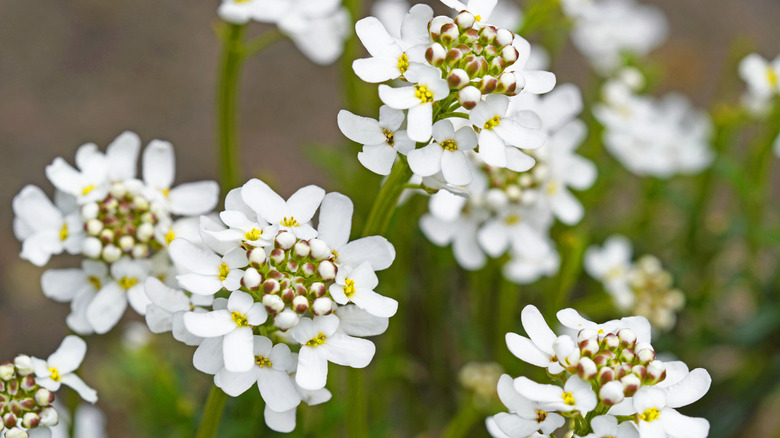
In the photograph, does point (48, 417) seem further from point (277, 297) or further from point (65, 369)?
point (277, 297)

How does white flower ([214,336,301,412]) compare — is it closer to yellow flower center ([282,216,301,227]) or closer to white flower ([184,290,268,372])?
white flower ([184,290,268,372])

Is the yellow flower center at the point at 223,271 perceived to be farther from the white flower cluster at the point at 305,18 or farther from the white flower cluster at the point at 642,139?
the white flower cluster at the point at 642,139

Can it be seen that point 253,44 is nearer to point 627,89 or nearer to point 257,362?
point 257,362

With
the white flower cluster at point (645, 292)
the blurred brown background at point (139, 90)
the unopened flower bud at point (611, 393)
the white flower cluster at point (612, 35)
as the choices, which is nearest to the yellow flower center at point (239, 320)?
the unopened flower bud at point (611, 393)

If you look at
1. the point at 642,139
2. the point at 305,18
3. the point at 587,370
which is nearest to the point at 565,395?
the point at 587,370

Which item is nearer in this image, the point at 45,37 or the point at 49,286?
the point at 49,286

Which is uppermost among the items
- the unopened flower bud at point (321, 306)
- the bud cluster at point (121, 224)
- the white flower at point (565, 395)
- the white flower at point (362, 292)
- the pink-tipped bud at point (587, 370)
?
the pink-tipped bud at point (587, 370)

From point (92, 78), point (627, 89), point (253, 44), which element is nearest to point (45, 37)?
point (92, 78)
